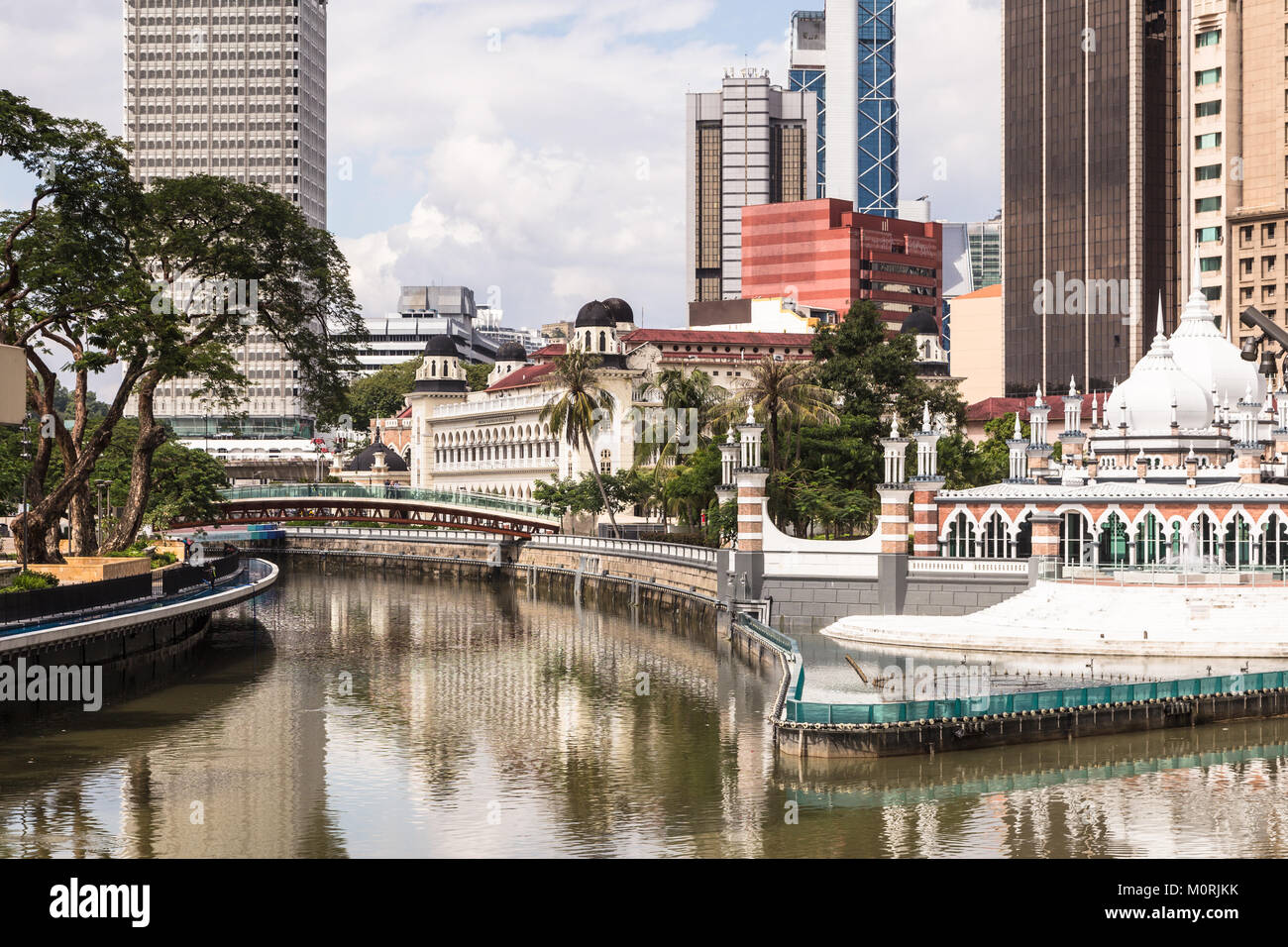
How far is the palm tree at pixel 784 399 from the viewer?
81.3m

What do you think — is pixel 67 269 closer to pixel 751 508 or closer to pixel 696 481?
pixel 751 508

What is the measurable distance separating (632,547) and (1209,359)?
112ft

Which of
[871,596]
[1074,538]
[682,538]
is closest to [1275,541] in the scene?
[1074,538]

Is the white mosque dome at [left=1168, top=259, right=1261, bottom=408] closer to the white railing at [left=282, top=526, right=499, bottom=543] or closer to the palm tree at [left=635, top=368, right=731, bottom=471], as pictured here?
the palm tree at [left=635, top=368, right=731, bottom=471]

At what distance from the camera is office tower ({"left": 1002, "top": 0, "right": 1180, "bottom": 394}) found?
531 ft

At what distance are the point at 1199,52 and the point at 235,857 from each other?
14580cm

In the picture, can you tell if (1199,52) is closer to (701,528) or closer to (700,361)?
(700,361)

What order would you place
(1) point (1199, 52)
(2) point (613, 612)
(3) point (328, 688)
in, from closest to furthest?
(3) point (328, 688)
(2) point (613, 612)
(1) point (1199, 52)

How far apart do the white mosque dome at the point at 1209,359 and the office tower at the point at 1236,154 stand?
65353 mm

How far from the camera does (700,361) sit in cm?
14588

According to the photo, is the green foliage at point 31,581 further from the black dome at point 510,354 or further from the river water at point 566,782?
the black dome at point 510,354

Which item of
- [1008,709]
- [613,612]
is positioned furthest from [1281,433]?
[1008,709]

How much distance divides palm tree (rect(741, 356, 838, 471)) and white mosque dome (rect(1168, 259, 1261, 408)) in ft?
62.4

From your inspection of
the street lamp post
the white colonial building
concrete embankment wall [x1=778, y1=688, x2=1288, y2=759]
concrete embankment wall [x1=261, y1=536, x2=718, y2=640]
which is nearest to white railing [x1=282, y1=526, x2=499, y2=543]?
concrete embankment wall [x1=261, y1=536, x2=718, y2=640]
